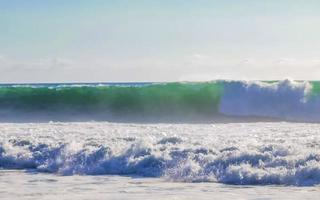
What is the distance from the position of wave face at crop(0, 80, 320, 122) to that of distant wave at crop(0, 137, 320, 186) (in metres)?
11.4

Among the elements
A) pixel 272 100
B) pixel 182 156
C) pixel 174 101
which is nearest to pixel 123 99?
pixel 174 101

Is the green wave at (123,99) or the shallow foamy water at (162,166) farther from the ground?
the green wave at (123,99)

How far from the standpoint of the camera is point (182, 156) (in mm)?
12930

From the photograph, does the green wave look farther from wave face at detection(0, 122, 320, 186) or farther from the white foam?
wave face at detection(0, 122, 320, 186)

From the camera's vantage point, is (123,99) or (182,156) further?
(123,99)

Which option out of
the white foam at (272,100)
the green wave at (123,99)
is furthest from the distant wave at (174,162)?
the green wave at (123,99)

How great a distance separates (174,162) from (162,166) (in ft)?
0.77

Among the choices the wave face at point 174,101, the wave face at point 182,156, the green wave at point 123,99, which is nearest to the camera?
the wave face at point 182,156

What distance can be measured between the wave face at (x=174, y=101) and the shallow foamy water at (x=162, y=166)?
1035cm

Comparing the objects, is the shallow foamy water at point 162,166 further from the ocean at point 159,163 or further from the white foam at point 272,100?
the white foam at point 272,100

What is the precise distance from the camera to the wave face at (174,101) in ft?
88.3

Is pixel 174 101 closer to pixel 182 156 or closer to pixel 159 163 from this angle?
pixel 182 156

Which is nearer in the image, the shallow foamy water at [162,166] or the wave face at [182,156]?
the shallow foamy water at [162,166]

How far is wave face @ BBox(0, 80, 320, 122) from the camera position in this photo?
26.9 metres
